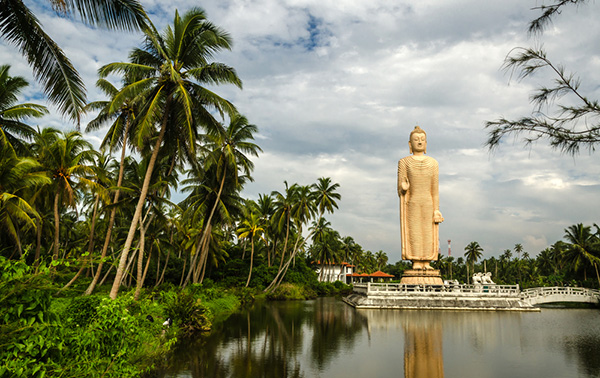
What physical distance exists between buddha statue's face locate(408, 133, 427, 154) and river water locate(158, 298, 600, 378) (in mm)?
16117

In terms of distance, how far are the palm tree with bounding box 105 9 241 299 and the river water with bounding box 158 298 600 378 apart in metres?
5.55

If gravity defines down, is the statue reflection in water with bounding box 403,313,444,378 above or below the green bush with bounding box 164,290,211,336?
below

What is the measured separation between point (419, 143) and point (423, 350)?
74.0ft

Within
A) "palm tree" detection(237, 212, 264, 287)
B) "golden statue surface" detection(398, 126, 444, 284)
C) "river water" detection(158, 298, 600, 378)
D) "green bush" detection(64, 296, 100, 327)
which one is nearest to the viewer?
"green bush" detection(64, 296, 100, 327)

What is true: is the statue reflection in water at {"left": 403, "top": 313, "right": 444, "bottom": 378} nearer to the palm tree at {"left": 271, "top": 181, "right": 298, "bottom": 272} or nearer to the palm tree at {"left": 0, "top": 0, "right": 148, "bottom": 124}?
the palm tree at {"left": 0, "top": 0, "right": 148, "bottom": 124}

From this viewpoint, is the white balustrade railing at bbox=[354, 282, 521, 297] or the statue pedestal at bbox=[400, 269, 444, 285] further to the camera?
the statue pedestal at bbox=[400, 269, 444, 285]

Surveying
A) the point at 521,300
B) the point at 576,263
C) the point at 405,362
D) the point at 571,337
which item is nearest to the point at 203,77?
the point at 405,362

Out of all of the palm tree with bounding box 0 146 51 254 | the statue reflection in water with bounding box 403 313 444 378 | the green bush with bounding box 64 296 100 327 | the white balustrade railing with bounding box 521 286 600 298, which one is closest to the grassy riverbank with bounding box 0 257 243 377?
the green bush with bounding box 64 296 100 327

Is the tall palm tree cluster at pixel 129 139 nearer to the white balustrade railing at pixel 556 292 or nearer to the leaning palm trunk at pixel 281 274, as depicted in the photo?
the leaning palm trunk at pixel 281 274

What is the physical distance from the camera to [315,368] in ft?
31.6

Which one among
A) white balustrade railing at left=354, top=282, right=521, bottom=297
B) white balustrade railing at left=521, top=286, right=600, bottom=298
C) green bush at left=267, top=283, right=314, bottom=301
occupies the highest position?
white balustrade railing at left=354, top=282, right=521, bottom=297

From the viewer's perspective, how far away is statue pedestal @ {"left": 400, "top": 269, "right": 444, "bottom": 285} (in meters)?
28.8

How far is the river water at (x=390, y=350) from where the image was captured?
31.0 feet

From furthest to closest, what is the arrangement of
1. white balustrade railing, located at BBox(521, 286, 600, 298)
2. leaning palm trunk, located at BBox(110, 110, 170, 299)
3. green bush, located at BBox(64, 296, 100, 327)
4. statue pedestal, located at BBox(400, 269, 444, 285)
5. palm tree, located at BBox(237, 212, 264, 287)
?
1. palm tree, located at BBox(237, 212, 264, 287)
2. white balustrade railing, located at BBox(521, 286, 600, 298)
3. statue pedestal, located at BBox(400, 269, 444, 285)
4. leaning palm trunk, located at BBox(110, 110, 170, 299)
5. green bush, located at BBox(64, 296, 100, 327)
